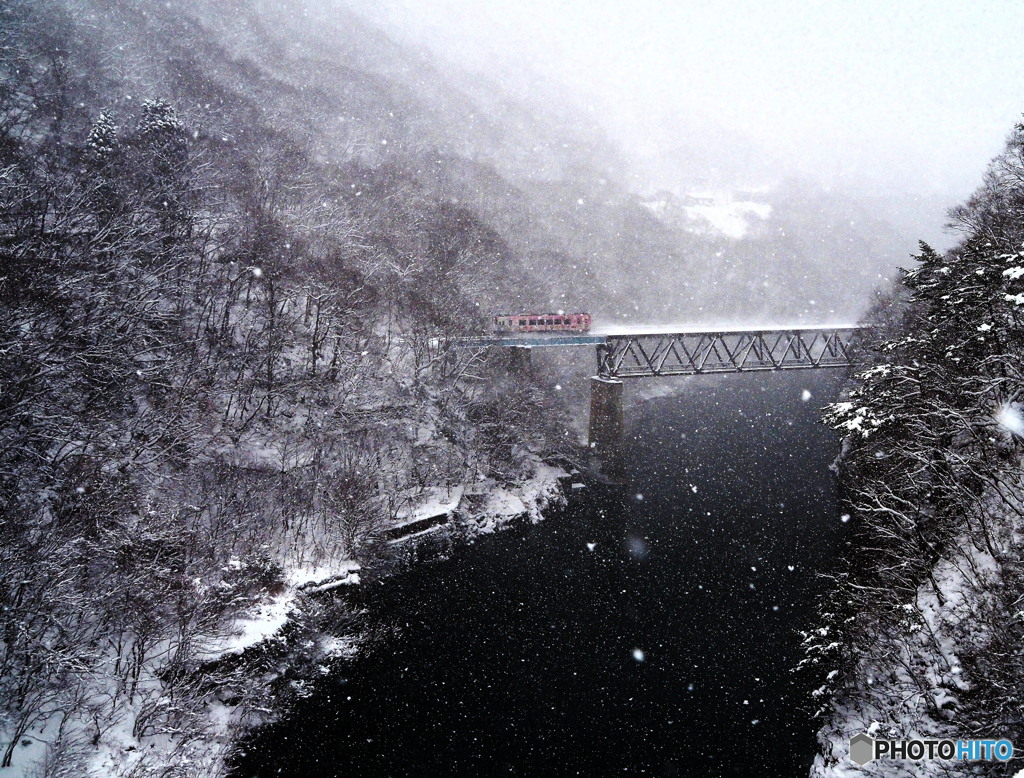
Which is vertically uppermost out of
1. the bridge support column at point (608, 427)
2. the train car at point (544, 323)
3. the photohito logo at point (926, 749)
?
the photohito logo at point (926, 749)

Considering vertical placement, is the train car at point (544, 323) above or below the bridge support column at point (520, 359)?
above

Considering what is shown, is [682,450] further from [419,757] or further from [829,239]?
[829,239]

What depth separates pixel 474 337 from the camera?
3009 cm

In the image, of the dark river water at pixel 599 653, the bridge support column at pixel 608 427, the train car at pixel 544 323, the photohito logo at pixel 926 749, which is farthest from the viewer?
the train car at pixel 544 323

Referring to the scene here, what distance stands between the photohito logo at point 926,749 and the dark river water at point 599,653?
171 cm

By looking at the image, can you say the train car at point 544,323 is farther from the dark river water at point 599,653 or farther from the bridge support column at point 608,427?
the dark river water at point 599,653

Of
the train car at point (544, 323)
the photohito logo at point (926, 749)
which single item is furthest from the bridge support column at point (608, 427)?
the photohito logo at point (926, 749)

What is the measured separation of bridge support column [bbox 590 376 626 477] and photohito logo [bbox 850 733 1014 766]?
18.4m

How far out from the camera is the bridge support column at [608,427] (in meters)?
29.3

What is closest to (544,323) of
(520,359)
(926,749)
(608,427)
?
(520,359)

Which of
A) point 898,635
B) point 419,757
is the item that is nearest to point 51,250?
point 419,757

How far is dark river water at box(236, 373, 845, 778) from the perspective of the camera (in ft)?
Answer: 40.1

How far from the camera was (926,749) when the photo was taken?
9516 mm

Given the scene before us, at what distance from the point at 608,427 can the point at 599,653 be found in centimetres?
1552
